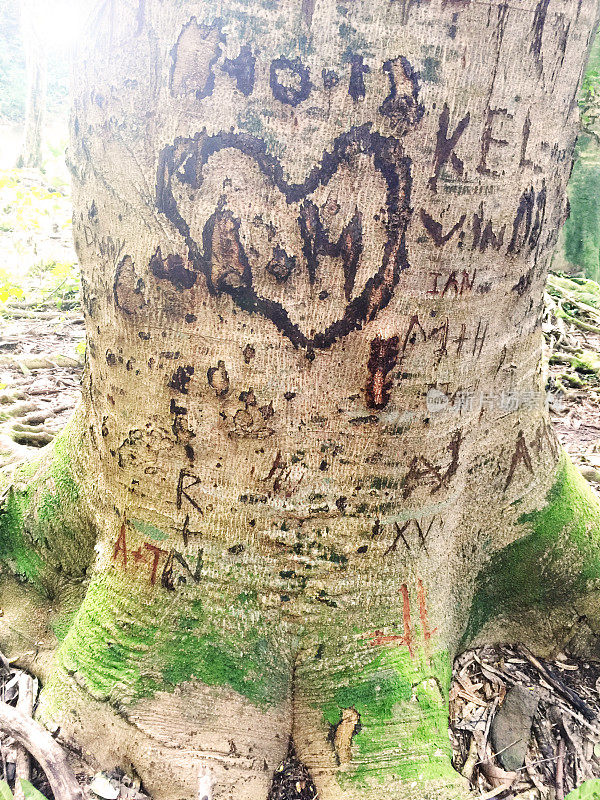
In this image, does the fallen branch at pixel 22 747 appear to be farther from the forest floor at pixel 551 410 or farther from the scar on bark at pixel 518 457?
the scar on bark at pixel 518 457

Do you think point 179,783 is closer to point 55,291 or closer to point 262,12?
point 262,12

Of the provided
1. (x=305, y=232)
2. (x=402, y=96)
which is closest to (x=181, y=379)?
(x=305, y=232)

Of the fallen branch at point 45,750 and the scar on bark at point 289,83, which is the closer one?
the scar on bark at point 289,83

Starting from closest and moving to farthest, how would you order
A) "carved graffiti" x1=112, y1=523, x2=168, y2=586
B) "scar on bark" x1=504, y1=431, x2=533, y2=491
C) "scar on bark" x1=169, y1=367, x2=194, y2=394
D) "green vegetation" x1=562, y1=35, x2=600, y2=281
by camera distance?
1. "scar on bark" x1=169, y1=367, x2=194, y2=394
2. "carved graffiti" x1=112, y1=523, x2=168, y2=586
3. "scar on bark" x1=504, y1=431, x2=533, y2=491
4. "green vegetation" x1=562, y1=35, x2=600, y2=281

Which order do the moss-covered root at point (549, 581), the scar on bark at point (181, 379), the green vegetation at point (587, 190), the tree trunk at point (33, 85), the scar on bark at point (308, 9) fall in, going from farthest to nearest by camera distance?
the tree trunk at point (33, 85) → the green vegetation at point (587, 190) → the moss-covered root at point (549, 581) → the scar on bark at point (181, 379) → the scar on bark at point (308, 9)

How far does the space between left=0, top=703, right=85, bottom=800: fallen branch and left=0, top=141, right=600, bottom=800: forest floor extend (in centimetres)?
9

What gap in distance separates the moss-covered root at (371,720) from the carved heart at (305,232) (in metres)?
1.03

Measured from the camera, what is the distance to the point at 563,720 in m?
2.36

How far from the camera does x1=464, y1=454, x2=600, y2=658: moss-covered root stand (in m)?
2.48

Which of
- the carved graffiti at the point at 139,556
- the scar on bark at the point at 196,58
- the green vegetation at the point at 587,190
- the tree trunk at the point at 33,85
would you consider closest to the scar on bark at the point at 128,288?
the scar on bark at the point at 196,58

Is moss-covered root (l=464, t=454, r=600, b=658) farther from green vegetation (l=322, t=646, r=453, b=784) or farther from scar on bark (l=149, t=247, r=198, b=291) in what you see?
scar on bark (l=149, t=247, r=198, b=291)

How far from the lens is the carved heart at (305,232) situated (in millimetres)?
1623

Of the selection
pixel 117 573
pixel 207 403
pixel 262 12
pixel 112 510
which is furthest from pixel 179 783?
pixel 262 12

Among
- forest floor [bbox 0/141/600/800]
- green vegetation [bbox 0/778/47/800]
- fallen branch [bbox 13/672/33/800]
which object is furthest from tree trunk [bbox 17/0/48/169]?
green vegetation [bbox 0/778/47/800]
